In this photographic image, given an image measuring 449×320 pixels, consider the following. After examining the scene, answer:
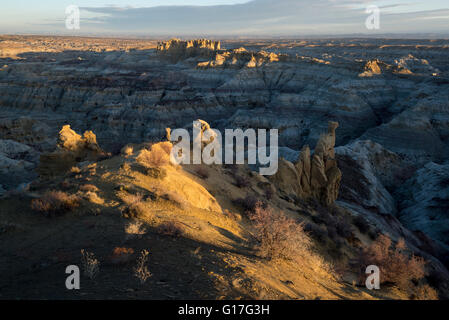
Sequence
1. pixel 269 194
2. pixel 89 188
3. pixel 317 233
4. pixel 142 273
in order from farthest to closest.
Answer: pixel 269 194
pixel 317 233
pixel 89 188
pixel 142 273

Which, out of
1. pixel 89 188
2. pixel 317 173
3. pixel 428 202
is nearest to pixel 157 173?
pixel 89 188

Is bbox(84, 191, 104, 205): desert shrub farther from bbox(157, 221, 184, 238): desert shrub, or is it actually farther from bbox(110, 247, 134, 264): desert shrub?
bbox(110, 247, 134, 264): desert shrub

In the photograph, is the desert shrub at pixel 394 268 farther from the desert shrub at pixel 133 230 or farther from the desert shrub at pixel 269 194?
the desert shrub at pixel 133 230

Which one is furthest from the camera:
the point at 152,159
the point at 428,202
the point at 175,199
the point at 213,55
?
the point at 213,55

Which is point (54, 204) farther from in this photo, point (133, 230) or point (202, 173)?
point (202, 173)

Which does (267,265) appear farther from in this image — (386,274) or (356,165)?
(356,165)
